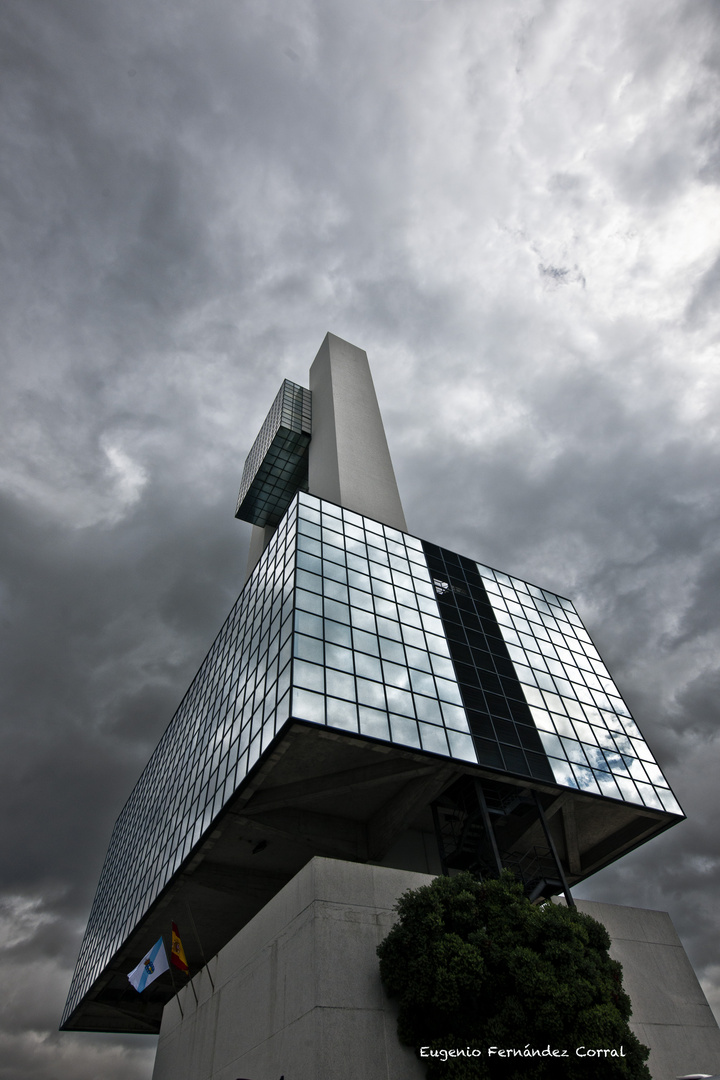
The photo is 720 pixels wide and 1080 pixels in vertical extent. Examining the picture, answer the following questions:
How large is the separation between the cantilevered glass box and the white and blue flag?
253cm

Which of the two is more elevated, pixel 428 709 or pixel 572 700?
pixel 572 700

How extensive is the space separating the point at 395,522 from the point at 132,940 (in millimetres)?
34865

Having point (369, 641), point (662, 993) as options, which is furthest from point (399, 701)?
point (662, 993)

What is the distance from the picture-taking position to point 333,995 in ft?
69.7

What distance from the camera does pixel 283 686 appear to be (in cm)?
3169

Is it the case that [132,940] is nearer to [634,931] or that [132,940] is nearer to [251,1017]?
[251,1017]

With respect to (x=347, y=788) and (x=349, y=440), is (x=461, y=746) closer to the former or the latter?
(x=347, y=788)

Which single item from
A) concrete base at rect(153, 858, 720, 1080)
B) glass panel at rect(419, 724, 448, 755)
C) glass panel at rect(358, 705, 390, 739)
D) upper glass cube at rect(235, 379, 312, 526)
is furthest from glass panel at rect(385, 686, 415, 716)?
upper glass cube at rect(235, 379, 312, 526)

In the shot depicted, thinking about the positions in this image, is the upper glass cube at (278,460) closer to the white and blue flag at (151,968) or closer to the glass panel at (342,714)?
the glass panel at (342,714)

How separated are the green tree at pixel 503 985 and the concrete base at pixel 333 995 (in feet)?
3.53

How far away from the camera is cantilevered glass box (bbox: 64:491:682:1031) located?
3203cm

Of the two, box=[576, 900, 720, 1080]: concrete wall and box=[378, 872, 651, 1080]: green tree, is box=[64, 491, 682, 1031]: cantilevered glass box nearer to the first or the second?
box=[576, 900, 720, 1080]: concrete wall

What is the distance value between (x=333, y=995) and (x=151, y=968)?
1244 cm

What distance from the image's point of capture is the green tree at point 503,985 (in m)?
19.1
